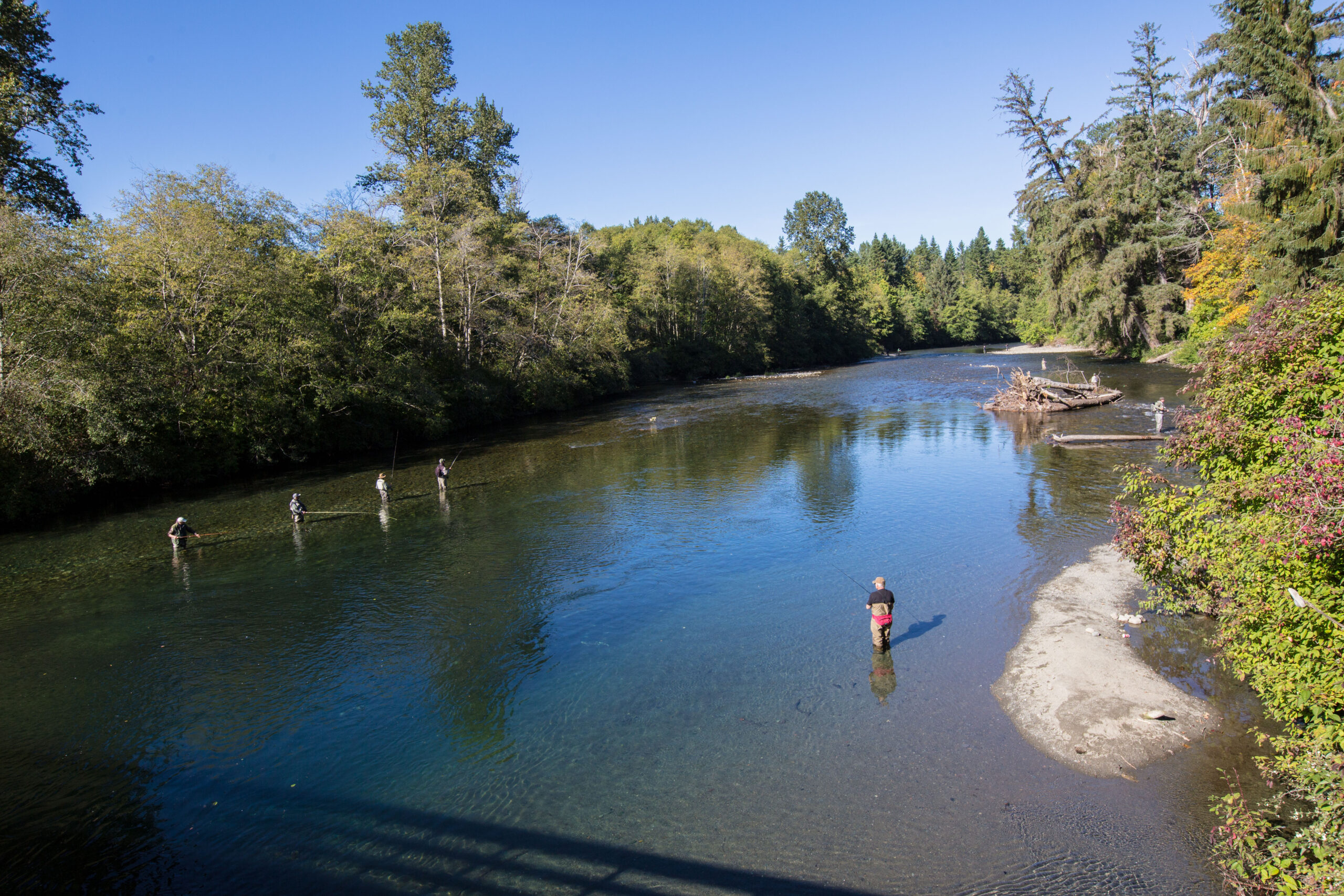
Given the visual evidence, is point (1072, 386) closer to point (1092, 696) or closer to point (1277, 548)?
point (1092, 696)

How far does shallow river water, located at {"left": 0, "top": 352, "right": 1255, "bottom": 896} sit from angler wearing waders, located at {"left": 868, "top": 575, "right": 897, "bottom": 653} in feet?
1.78

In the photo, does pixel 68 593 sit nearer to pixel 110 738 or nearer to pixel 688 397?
pixel 110 738

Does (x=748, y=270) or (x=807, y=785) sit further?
(x=748, y=270)

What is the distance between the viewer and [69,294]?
88.9 ft

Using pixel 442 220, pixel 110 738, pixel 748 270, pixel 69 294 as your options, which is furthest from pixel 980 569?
pixel 748 270

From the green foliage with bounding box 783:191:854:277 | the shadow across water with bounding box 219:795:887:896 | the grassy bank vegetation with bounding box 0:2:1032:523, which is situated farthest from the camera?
the green foliage with bounding box 783:191:854:277

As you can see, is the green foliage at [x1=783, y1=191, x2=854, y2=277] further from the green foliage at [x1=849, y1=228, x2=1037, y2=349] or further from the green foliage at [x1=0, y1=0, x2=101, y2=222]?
the green foliage at [x1=0, y1=0, x2=101, y2=222]

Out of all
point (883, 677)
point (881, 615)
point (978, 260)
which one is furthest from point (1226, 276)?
point (978, 260)

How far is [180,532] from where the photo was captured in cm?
2353

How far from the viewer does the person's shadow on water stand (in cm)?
1411

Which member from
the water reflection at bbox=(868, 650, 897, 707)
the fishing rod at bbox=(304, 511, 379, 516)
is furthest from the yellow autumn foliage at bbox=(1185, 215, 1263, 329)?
the fishing rod at bbox=(304, 511, 379, 516)

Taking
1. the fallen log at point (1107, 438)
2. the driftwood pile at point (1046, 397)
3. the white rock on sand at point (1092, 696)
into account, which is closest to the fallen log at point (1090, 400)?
the driftwood pile at point (1046, 397)

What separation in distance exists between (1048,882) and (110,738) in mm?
15116

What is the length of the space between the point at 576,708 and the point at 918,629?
7.46 meters
